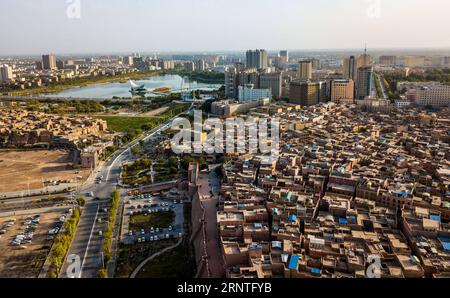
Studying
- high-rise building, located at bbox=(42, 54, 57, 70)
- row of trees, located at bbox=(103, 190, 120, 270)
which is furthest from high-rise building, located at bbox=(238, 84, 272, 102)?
high-rise building, located at bbox=(42, 54, 57, 70)

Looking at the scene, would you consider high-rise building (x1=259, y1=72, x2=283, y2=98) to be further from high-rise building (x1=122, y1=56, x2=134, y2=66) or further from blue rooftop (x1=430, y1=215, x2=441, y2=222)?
high-rise building (x1=122, y1=56, x2=134, y2=66)

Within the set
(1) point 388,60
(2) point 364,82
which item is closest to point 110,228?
(2) point 364,82

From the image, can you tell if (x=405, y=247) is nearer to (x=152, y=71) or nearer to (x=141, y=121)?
(x=141, y=121)

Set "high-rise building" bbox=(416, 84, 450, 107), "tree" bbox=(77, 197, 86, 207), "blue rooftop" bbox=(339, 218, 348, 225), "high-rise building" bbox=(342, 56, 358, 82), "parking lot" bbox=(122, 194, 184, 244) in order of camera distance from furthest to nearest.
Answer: "high-rise building" bbox=(342, 56, 358, 82)
"high-rise building" bbox=(416, 84, 450, 107)
"tree" bbox=(77, 197, 86, 207)
"parking lot" bbox=(122, 194, 184, 244)
"blue rooftop" bbox=(339, 218, 348, 225)

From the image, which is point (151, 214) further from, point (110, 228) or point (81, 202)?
point (81, 202)

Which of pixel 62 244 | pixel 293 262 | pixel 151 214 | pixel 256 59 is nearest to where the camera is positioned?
pixel 293 262

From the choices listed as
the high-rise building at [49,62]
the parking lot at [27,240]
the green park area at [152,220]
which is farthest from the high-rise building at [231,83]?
the high-rise building at [49,62]

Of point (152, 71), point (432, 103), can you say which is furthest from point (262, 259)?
point (152, 71)
